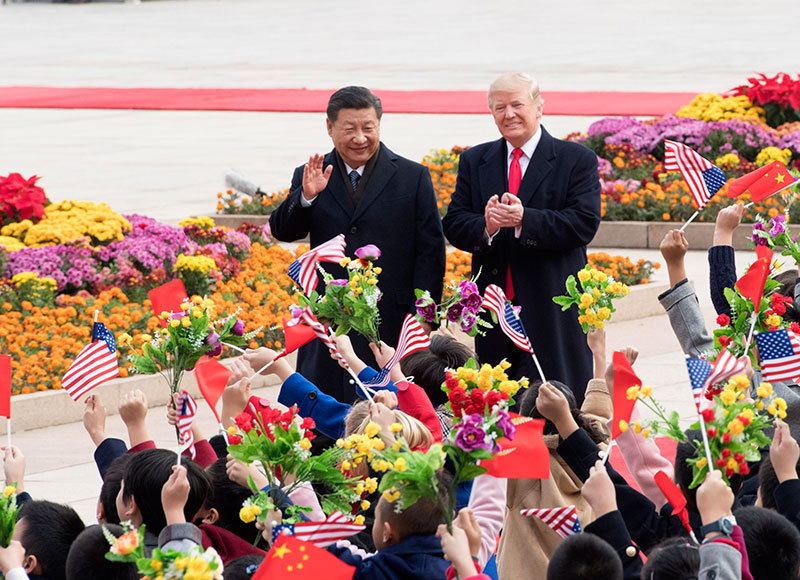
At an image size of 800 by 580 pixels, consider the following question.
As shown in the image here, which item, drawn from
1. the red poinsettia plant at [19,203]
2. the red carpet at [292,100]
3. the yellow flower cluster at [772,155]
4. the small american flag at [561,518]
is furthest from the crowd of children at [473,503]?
the red carpet at [292,100]

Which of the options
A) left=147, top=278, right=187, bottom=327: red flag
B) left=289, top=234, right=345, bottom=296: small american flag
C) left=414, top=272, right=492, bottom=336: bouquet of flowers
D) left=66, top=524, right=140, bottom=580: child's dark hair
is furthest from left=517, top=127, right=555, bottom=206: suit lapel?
left=66, top=524, right=140, bottom=580: child's dark hair

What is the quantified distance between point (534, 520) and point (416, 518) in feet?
3.34

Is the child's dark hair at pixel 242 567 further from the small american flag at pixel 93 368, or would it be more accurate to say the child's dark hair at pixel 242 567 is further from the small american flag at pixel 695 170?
the small american flag at pixel 695 170

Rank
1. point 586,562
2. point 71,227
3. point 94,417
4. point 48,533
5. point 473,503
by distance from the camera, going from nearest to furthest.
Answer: point 586,562
point 473,503
point 48,533
point 94,417
point 71,227

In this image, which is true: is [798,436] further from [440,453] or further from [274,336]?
[274,336]

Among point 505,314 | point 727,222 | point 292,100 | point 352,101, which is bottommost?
point 292,100

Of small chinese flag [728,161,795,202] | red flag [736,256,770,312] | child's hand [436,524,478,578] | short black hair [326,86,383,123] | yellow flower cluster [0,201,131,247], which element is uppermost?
short black hair [326,86,383,123]

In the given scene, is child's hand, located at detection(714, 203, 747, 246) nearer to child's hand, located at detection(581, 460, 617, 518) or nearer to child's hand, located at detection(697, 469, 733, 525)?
child's hand, located at detection(581, 460, 617, 518)

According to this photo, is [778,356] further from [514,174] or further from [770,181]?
[514,174]

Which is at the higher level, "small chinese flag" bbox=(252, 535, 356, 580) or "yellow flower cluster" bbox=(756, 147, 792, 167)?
"yellow flower cluster" bbox=(756, 147, 792, 167)

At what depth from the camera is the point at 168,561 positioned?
3105 millimetres

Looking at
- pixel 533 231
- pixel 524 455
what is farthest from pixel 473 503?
pixel 533 231

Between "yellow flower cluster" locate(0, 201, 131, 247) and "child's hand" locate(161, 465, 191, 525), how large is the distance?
22.2ft

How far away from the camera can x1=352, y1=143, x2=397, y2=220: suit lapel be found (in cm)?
630
